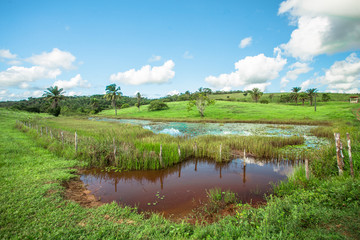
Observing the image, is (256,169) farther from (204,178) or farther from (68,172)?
(68,172)

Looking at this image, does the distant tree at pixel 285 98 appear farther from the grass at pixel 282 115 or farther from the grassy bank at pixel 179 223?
the grassy bank at pixel 179 223

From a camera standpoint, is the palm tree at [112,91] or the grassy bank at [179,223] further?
the palm tree at [112,91]

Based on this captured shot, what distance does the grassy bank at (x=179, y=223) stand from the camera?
3949 mm

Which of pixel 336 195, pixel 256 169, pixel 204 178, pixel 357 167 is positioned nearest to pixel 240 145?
pixel 256 169

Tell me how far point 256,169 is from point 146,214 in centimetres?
817

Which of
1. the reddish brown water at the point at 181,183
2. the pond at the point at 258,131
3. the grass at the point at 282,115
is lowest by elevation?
the reddish brown water at the point at 181,183

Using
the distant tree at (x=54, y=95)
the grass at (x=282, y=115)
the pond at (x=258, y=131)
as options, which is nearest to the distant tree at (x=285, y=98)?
the grass at (x=282, y=115)

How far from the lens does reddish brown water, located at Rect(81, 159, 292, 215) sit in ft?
24.4

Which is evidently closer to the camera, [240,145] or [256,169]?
[256,169]

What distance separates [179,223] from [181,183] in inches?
157

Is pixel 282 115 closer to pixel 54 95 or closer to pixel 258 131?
pixel 258 131

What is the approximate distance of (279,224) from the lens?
4160 millimetres

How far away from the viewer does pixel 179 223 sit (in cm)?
543

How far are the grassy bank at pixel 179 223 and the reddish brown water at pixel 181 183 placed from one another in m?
1.44
